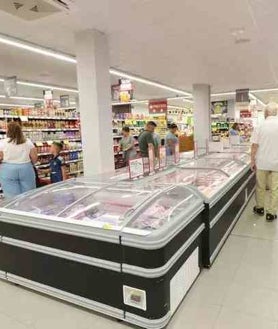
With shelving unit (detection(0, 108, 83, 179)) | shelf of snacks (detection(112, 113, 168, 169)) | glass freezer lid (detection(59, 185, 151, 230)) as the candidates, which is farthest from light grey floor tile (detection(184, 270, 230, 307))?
shelf of snacks (detection(112, 113, 168, 169))

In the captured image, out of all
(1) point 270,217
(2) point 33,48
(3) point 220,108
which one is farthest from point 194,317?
(3) point 220,108

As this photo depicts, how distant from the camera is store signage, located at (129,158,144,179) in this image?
406 cm

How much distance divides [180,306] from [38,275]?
1381 millimetres

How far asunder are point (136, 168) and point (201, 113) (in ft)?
32.4

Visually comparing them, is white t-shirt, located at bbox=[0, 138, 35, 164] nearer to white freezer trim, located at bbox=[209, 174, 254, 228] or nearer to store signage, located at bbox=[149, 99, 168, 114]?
white freezer trim, located at bbox=[209, 174, 254, 228]

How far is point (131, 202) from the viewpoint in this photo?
10.6 feet

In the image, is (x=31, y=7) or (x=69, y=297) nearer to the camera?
(x=69, y=297)

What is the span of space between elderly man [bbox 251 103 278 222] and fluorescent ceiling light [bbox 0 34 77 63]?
15.3 feet

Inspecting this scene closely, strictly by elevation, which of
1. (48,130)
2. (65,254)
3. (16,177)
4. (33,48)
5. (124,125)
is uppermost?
(33,48)

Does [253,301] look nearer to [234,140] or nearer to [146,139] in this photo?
[146,139]

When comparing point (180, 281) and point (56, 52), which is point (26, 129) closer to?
point (56, 52)

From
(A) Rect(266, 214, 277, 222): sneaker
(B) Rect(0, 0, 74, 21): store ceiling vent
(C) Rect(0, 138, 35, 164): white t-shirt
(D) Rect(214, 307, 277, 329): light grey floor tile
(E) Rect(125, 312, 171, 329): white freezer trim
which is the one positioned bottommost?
(D) Rect(214, 307, 277, 329): light grey floor tile

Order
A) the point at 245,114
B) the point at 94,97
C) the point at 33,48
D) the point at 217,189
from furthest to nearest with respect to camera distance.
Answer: the point at 245,114 → the point at 33,48 → the point at 94,97 → the point at 217,189

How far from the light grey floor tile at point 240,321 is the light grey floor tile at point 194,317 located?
57mm
